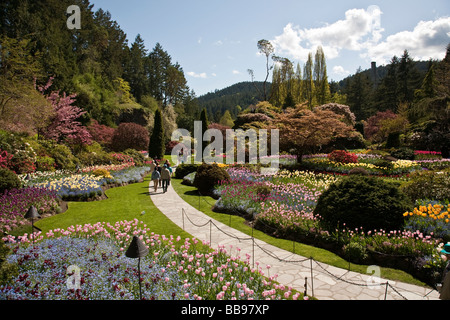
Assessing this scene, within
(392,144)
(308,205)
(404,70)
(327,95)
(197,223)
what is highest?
(404,70)

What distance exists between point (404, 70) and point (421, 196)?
50.2m

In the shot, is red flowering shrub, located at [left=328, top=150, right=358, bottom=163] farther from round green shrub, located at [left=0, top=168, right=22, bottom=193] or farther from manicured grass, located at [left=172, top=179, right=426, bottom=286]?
round green shrub, located at [left=0, top=168, right=22, bottom=193]

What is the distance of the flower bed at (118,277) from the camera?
359 cm

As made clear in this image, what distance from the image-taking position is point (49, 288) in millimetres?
3748

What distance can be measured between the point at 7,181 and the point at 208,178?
305 inches

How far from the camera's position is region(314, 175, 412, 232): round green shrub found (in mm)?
6074

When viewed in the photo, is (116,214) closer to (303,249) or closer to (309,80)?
(303,249)

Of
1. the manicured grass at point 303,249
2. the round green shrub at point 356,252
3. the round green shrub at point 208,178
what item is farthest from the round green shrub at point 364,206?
the round green shrub at point 208,178

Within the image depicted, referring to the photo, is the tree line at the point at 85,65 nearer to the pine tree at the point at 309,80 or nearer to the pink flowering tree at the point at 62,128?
the pink flowering tree at the point at 62,128

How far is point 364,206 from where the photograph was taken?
6.21 m

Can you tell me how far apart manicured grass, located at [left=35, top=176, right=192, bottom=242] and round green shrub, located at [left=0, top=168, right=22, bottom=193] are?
193 cm
